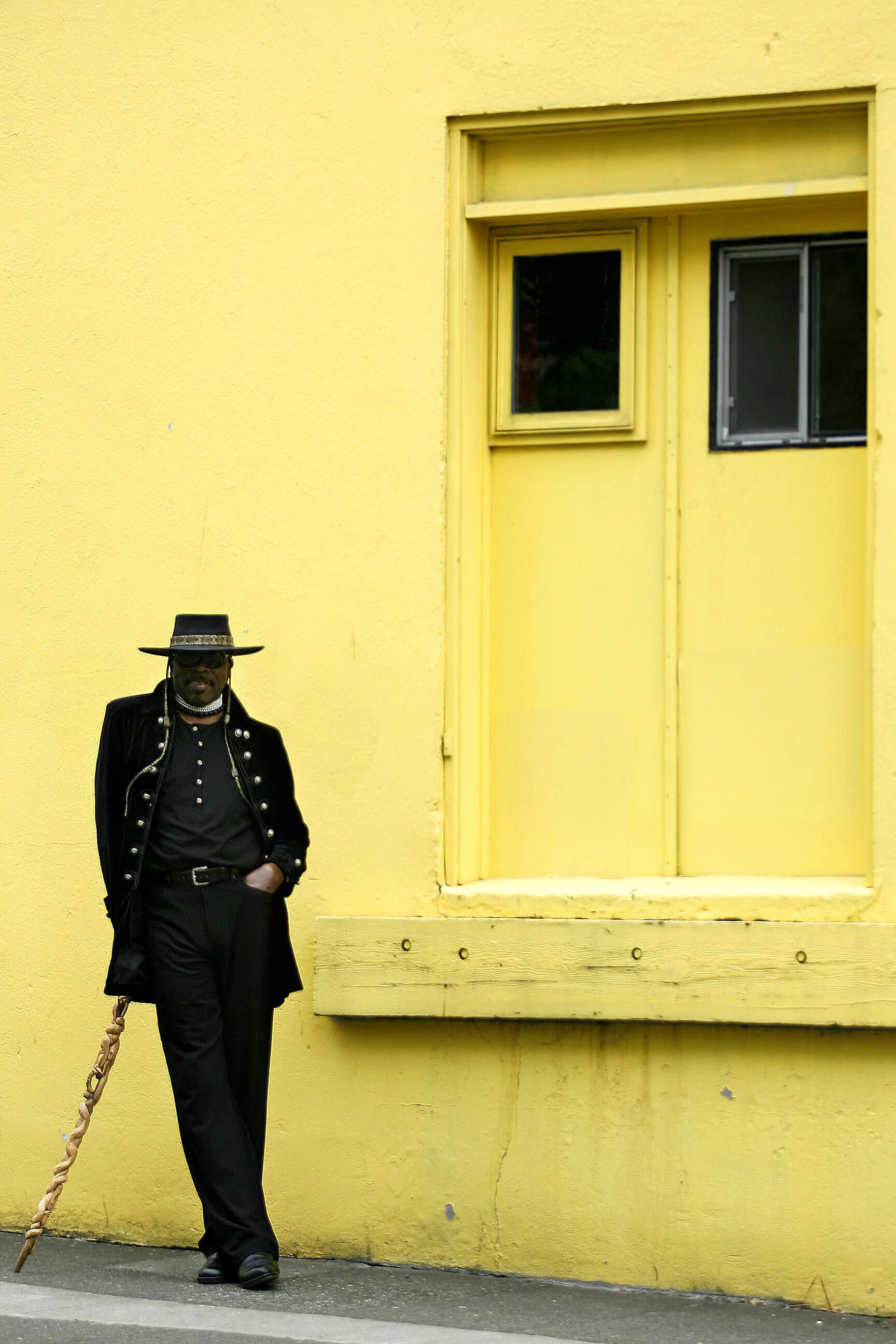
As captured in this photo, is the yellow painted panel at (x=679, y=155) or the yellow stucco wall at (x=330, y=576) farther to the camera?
the yellow painted panel at (x=679, y=155)

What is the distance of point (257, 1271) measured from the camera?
19.5 feet

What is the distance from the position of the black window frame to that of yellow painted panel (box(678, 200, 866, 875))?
0.07ft

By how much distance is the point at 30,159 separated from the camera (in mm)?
7094

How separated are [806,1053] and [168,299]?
366 cm

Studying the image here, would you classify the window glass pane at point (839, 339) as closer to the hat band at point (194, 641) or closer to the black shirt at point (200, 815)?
the hat band at point (194, 641)

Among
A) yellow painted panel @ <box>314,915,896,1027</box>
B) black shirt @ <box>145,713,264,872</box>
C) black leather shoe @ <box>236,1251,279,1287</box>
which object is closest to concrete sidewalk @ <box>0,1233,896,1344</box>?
black leather shoe @ <box>236,1251,279,1287</box>

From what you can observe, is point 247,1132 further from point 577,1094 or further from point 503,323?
point 503,323

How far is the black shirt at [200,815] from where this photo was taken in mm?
6152

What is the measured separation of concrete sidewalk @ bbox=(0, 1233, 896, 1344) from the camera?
17.9ft

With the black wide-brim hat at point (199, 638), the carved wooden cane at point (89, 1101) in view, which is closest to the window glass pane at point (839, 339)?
the black wide-brim hat at point (199, 638)

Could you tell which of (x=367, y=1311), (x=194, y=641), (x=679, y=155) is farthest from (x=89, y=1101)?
(x=679, y=155)

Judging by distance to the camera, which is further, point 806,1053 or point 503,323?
point 503,323

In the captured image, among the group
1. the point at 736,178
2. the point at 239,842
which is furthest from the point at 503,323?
the point at 239,842

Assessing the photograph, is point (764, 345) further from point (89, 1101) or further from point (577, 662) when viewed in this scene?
point (89, 1101)
